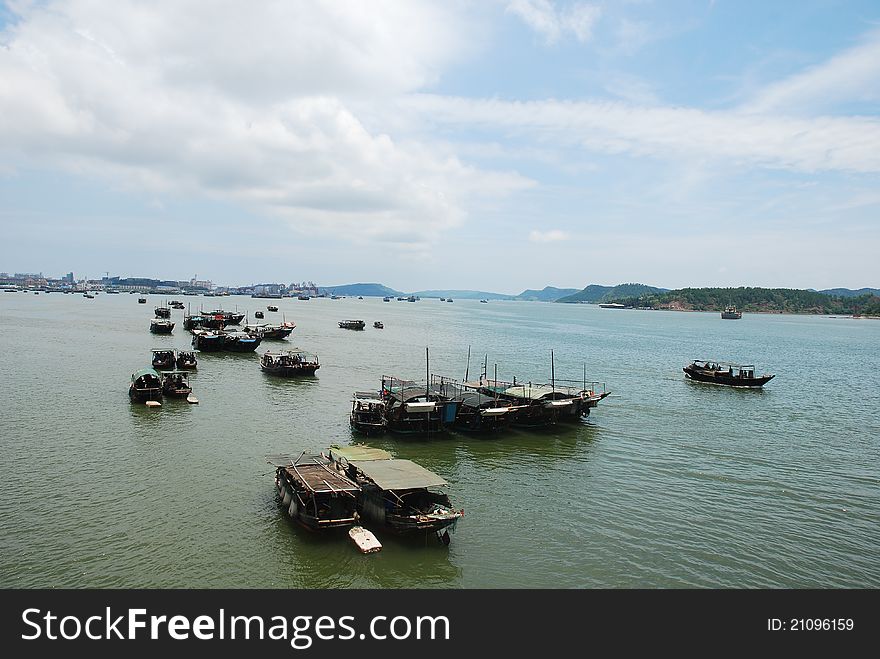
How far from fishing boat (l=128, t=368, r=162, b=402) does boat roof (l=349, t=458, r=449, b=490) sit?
26.6 m

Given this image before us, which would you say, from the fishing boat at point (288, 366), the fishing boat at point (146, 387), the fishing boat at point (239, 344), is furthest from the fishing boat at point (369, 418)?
the fishing boat at point (239, 344)

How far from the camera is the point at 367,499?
24.6 meters

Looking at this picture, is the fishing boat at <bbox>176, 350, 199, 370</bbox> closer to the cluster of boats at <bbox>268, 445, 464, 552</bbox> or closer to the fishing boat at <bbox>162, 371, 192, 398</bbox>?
the fishing boat at <bbox>162, 371, 192, 398</bbox>

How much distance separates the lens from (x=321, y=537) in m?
22.3

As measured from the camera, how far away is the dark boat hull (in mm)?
66000

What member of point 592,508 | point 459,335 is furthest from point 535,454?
point 459,335

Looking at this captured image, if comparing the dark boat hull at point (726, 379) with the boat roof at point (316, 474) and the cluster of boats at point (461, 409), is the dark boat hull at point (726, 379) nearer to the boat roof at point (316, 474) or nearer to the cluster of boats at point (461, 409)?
the cluster of boats at point (461, 409)

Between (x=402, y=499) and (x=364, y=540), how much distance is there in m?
2.44

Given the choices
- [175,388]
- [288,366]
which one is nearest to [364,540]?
[175,388]

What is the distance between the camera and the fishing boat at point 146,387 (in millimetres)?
45469

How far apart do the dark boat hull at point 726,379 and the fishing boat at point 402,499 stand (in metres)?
54.0

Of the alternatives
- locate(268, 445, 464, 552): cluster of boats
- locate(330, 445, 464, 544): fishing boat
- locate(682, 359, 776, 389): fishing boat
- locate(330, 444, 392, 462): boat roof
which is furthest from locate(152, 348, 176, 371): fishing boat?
locate(682, 359, 776, 389): fishing boat
